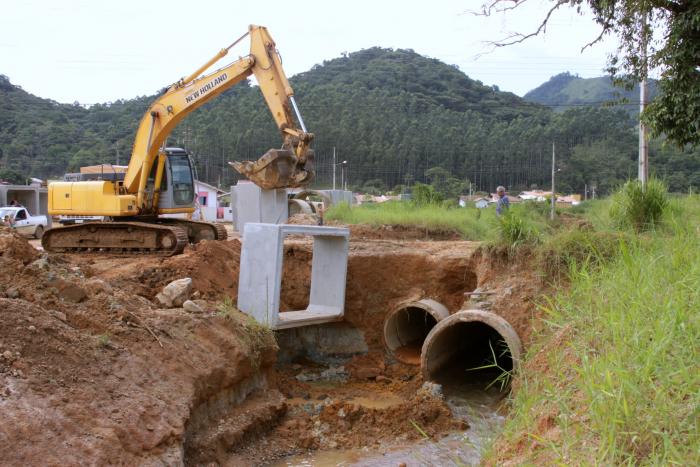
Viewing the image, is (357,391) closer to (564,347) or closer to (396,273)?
(396,273)

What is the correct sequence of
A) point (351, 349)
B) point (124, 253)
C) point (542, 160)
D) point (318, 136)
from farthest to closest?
point (318, 136) → point (542, 160) → point (124, 253) → point (351, 349)

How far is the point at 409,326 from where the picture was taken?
425 inches

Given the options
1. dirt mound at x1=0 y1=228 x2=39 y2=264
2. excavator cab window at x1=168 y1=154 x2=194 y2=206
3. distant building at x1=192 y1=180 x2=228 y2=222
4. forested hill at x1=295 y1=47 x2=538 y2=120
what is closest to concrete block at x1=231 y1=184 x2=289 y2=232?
excavator cab window at x1=168 y1=154 x2=194 y2=206

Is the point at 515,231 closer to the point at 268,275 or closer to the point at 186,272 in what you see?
the point at 268,275

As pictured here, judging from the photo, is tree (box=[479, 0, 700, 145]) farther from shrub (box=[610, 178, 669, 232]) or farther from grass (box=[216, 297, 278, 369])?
grass (box=[216, 297, 278, 369])

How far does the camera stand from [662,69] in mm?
8977

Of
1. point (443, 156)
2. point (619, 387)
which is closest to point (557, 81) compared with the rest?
point (443, 156)

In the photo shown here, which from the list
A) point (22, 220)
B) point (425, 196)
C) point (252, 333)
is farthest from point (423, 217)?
point (22, 220)

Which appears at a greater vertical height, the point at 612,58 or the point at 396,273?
the point at 612,58

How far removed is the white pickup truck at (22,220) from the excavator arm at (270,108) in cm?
1003

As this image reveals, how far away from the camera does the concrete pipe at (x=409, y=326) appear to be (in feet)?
31.7

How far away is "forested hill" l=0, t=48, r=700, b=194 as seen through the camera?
3800 cm

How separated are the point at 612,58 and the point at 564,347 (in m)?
5.99

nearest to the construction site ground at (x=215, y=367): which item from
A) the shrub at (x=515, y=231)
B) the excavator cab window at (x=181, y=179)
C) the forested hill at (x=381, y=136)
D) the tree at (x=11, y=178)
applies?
the shrub at (x=515, y=231)
